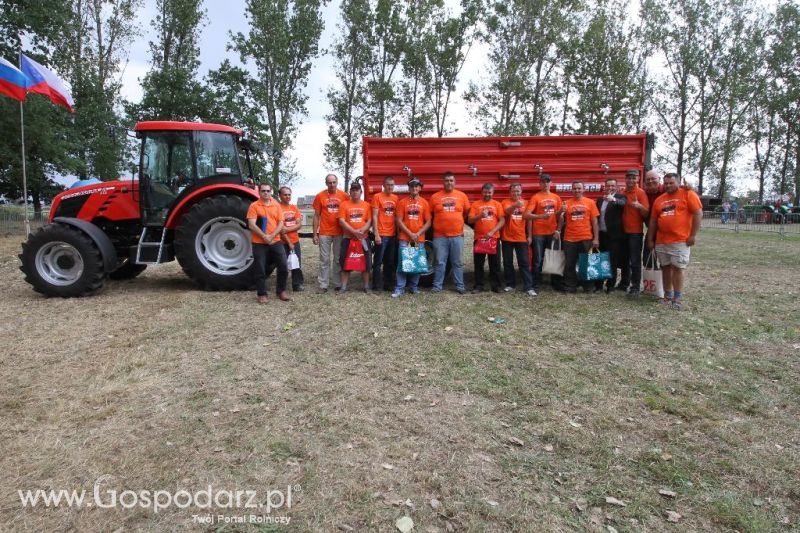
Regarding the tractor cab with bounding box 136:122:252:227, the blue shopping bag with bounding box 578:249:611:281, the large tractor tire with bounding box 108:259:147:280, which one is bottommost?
the large tractor tire with bounding box 108:259:147:280

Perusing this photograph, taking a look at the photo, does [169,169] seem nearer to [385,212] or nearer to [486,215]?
[385,212]

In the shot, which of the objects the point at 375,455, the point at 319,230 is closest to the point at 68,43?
the point at 319,230

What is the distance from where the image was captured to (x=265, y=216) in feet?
20.5

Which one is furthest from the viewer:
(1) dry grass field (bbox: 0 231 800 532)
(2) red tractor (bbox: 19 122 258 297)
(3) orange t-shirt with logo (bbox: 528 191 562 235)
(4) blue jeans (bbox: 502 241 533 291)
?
(4) blue jeans (bbox: 502 241 533 291)

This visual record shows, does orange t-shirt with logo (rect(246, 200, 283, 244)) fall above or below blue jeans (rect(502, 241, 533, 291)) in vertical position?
above

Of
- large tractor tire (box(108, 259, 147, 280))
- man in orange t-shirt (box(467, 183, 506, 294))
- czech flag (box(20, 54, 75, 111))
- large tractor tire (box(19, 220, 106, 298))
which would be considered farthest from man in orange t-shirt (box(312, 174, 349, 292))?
czech flag (box(20, 54, 75, 111))

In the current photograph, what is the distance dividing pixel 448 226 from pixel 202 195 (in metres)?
3.58

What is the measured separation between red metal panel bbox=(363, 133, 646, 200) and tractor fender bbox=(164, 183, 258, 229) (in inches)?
69.5

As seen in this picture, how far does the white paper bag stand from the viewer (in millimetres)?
6848

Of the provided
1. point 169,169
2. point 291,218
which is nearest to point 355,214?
point 291,218

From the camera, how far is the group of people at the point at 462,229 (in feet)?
21.0

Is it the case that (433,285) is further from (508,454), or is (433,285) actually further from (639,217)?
(508,454)

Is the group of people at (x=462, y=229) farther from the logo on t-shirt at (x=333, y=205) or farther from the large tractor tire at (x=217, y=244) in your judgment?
the large tractor tire at (x=217, y=244)

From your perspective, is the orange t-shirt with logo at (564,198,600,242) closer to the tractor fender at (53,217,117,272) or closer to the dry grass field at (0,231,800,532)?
the dry grass field at (0,231,800,532)
